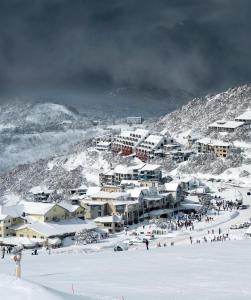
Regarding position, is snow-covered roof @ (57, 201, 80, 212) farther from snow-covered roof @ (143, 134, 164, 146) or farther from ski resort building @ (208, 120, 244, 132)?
ski resort building @ (208, 120, 244, 132)

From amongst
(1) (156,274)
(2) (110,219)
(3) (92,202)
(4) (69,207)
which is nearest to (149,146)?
(3) (92,202)

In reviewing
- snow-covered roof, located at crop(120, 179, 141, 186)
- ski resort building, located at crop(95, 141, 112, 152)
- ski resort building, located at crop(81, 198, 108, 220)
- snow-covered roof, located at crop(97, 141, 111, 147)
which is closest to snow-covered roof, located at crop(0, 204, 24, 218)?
ski resort building, located at crop(81, 198, 108, 220)

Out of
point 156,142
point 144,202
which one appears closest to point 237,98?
point 156,142

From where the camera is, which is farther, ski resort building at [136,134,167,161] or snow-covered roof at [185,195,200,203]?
ski resort building at [136,134,167,161]

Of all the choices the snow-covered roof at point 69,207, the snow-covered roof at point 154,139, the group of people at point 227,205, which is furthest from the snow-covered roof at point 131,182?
the snow-covered roof at point 154,139

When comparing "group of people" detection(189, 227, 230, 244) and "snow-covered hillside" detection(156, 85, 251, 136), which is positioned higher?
"snow-covered hillside" detection(156, 85, 251, 136)

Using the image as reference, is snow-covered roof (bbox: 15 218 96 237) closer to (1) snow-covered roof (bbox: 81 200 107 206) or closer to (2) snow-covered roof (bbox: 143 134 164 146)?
(1) snow-covered roof (bbox: 81 200 107 206)

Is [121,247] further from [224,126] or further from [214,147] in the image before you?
[224,126]

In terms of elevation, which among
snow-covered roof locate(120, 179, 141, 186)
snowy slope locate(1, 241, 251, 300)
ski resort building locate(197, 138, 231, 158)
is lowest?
snowy slope locate(1, 241, 251, 300)

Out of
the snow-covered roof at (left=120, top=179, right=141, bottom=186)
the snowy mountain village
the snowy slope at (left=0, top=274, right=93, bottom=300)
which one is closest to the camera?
the snowy slope at (left=0, top=274, right=93, bottom=300)

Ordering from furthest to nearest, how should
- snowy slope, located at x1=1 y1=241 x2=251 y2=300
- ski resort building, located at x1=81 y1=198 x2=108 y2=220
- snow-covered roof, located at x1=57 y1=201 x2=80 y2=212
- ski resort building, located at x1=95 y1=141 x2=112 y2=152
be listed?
ski resort building, located at x1=95 y1=141 x2=112 y2=152 < ski resort building, located at x1=81 y1=198 x2=108 y2=220 < snow-covered roof, located at x1=57 y1=201 x2=80 y2=212 < snowy slope, located at x1=1 y1=241 x2=251 y2=300
